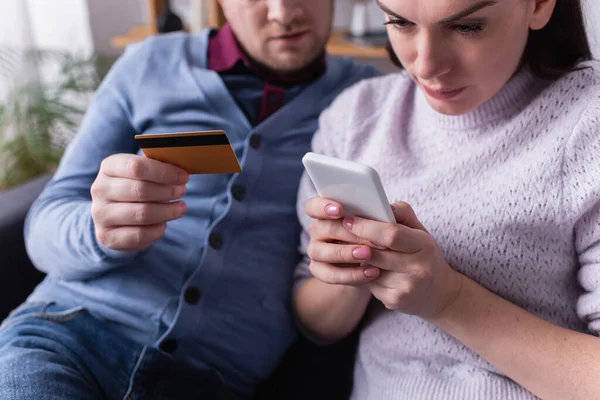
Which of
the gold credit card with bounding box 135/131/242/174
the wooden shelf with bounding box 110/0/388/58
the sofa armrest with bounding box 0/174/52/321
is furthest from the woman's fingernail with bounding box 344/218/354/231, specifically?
the wooden shelf with bounding box 110/0/388/58

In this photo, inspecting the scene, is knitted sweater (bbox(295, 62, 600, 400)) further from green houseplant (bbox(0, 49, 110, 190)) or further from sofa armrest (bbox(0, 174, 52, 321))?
green houseplant (bbox(0, 49, 110, 190))

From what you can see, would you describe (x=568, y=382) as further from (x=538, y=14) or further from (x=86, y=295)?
(x=86, y=295)

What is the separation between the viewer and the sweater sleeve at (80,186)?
3.35 feet

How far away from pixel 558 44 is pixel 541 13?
0.27 ft

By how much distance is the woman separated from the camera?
0.73 metres

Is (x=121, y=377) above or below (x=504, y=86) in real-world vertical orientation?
below

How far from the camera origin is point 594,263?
30.1 inches

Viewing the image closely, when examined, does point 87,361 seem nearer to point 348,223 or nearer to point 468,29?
point 348,223

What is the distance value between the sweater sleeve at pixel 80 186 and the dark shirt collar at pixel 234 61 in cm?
15

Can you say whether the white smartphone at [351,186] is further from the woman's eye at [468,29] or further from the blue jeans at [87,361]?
the blue jeans at [87,361]

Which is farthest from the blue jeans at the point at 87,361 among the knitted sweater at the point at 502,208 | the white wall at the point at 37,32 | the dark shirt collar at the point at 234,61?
the white wall at the point at 37,32

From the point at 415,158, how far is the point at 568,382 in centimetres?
38

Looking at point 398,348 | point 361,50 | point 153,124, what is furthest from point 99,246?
point 361,50

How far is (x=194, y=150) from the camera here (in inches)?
30.8
